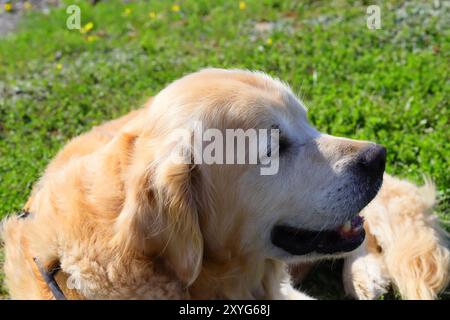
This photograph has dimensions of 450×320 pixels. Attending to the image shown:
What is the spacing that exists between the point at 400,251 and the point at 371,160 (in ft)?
4.11

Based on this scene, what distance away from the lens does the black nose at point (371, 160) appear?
3100 millimetres

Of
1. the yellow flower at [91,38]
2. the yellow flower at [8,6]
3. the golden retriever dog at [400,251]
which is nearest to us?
the golden retriever dog at [400,251]

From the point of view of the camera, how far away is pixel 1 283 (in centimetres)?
409

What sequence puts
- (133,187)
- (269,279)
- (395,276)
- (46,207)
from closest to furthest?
1. (133,187)
2. (46,207)
3. (269,279)
4. (395,276)

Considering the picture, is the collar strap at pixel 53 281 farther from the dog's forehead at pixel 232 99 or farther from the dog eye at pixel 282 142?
the dog eye at pixel 282 142

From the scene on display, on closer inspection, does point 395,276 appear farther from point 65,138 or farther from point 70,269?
point 65,138

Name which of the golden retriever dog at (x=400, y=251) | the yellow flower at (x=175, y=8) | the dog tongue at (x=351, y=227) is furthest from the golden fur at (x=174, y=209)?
the yellow flower at (x=175, y=8)

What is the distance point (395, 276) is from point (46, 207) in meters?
2.36

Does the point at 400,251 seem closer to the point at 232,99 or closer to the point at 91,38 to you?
the point at 232,99

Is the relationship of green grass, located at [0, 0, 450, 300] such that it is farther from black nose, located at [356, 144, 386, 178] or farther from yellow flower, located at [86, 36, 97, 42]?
black nose, located at [356, 144, 386, 178]

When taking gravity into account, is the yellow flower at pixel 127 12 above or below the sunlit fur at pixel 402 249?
above

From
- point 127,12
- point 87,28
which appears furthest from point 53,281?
point 127,12

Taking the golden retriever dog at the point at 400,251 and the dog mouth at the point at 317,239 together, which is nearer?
the dog mouth at the point at 317,239
